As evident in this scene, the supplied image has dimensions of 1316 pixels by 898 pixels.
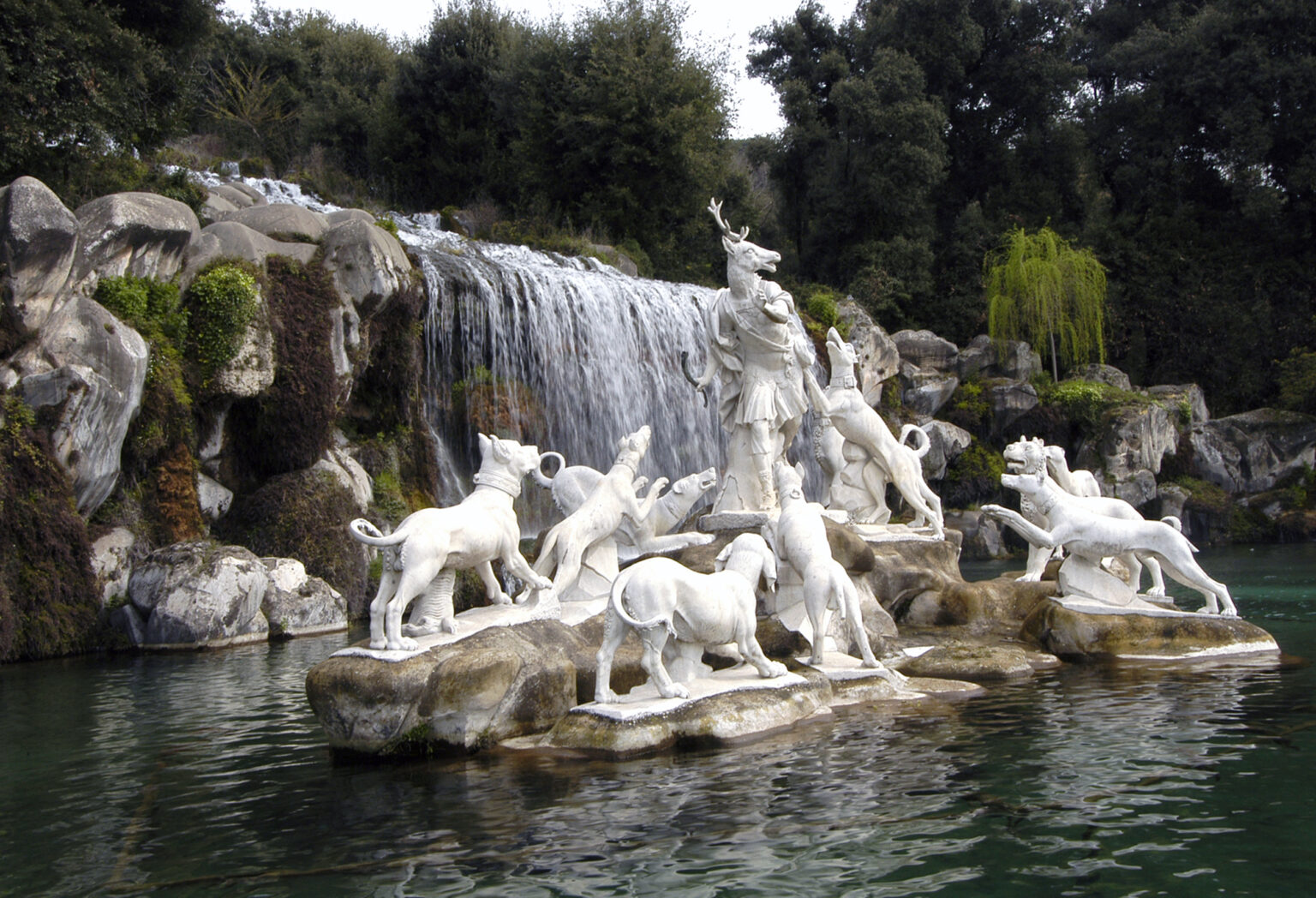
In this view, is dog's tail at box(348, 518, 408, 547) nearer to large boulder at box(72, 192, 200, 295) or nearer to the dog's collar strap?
the dog's collar strap

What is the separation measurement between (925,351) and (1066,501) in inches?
800

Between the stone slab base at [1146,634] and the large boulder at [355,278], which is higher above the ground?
the large boulder at [355,278]

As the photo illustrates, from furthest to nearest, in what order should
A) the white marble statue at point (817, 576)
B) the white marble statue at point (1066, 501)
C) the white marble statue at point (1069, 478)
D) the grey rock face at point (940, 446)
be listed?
the grey rock face at point (940, 446)
the white marble statue at point (1069, 478)
the white marble statue at point (1066, 501)
the white marble statue at point (817, 576)

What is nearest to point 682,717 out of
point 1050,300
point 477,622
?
point 477,622

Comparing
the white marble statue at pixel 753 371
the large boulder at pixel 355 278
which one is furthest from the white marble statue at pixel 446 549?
the large boulder at pixel 355 278

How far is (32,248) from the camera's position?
44.8 feet

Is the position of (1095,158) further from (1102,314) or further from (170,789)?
(170,789)

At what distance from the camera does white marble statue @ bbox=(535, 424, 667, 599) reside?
855 cm

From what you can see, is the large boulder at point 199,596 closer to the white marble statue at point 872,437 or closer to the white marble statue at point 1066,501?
the white marble statue at point 872,437

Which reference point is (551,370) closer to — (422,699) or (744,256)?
(744,256)

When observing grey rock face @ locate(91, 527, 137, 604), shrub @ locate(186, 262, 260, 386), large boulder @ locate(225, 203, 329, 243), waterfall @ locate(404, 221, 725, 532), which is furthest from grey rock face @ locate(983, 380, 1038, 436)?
grey rock face @ locate(91, 527, 137, 604)

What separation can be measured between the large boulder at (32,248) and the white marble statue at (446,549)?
873 cm

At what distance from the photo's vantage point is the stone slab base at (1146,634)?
Result: 9625 mm

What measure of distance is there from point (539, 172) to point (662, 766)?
1080 inches
